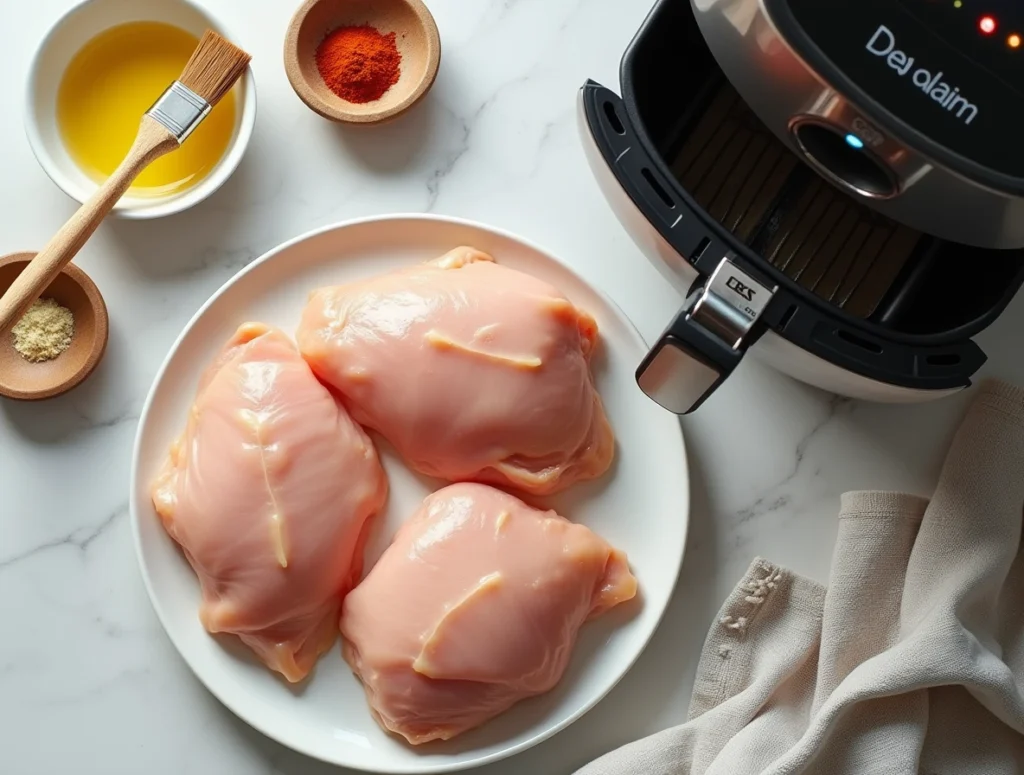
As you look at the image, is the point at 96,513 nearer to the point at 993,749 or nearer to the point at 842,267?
the point at 842,267

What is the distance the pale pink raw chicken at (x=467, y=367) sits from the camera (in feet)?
3.48

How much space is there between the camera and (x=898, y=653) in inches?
42.1

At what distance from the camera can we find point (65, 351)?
3.80 feet

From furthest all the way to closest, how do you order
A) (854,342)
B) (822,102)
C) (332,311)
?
(332,311)
(854,342)
(822,102)

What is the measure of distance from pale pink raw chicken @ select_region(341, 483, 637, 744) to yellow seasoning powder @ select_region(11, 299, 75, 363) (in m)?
0.45

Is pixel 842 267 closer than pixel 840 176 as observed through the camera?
No

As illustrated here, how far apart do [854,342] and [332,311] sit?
0.56m

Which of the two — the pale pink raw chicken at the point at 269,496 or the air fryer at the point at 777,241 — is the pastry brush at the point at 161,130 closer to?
the pale pink raw chicken at the point at 269,496

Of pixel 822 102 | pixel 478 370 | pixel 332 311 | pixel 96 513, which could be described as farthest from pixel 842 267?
pixel 96 513

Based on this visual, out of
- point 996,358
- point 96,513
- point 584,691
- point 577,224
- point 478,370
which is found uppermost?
point 996,358

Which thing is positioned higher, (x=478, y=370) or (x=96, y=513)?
(x=478, y=370)

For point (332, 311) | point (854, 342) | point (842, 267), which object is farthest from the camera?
point (332, 311)

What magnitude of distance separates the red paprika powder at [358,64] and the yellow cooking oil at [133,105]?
0.12 metres

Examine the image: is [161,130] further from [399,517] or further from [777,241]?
[777,241]
